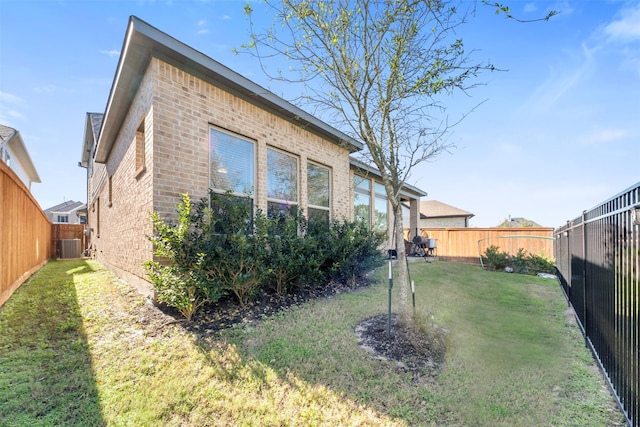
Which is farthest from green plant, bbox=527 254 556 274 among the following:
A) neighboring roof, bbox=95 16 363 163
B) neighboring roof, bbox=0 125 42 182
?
neighboring roof, bbox=0 125 42 182

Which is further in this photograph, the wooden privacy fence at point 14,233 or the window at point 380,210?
the window at point 380,210

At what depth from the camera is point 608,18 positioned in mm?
4945

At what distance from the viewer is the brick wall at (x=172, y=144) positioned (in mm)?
4668

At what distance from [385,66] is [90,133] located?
15.9 metres

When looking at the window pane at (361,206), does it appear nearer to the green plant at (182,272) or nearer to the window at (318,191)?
the window at (318,191)

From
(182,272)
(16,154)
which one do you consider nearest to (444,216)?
(182,272)

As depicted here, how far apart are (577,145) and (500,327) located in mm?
7973

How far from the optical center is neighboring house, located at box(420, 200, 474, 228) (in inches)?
1119

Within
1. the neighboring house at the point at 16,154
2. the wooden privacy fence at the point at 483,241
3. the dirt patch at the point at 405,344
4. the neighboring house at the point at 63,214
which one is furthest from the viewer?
the neighboring house at the point at 63,214

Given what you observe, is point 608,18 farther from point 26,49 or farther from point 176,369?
point 26,49

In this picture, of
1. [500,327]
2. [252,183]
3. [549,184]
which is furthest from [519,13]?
Answer: [549,184]

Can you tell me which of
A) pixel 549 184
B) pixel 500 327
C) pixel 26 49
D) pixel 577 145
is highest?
pixel 26 49

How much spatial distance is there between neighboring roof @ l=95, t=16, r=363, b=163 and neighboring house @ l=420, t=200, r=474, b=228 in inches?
972

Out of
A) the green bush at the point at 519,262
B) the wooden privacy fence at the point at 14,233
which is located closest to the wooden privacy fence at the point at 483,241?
the green bush at the point at 519,262
